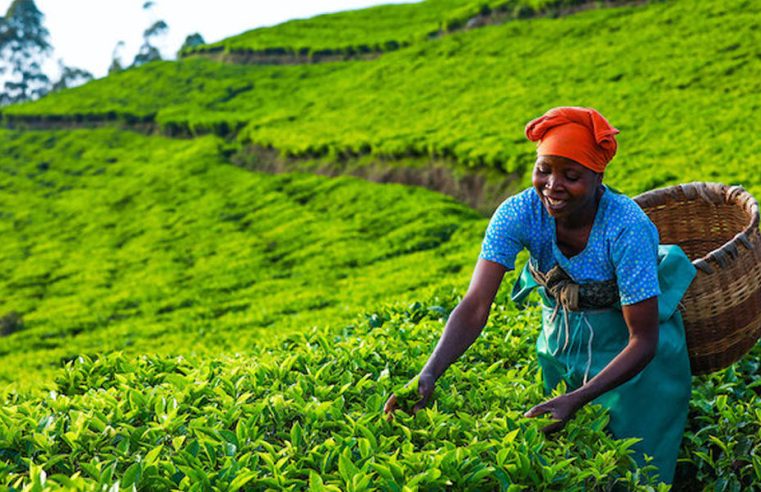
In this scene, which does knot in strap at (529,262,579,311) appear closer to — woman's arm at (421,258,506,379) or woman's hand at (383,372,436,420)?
woman's arm at (421,258,506,379)

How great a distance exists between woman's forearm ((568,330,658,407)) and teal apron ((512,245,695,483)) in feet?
0.55

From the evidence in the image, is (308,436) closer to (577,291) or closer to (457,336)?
(457,336)

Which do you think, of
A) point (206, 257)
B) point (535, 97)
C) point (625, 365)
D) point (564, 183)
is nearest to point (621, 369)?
point (625, 365)

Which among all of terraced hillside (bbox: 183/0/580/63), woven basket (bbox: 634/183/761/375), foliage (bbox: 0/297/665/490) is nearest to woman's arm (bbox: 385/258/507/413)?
foliage (bbox: 0/297/665/490)

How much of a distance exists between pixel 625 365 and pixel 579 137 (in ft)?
2.82

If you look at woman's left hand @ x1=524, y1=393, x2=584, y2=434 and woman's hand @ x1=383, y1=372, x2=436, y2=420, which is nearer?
woman's left hand @ x1=524, y1=393, x2=584, y2=434

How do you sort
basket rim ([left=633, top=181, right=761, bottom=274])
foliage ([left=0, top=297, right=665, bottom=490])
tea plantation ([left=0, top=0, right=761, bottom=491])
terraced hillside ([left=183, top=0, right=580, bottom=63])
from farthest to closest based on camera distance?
terraced hillside ([left=183, top=0, right=580, bottom=63])
basket rim ([left=633, top=181, right=761, bottom=274])
tea plantation ([left=0, top=0, right=761, bottom=491])
foliage ([left=0, top=297, right=665, bottom=490])

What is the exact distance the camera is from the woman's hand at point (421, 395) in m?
2.62

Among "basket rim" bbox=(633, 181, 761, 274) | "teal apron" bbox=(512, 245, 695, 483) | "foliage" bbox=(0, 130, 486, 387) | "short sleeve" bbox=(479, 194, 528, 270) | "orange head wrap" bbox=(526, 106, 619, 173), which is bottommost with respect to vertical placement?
"foliage" bbox=(0, 130, 486, 387)

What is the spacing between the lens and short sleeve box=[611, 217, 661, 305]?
2.64 m

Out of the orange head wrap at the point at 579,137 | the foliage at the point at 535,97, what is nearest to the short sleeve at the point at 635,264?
the orange head wrap at the point at 579,137

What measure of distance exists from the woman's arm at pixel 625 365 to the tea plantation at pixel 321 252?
3.4 inches

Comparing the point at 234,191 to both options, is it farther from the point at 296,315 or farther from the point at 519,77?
the point at 296,315

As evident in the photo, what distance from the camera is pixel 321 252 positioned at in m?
13.6
